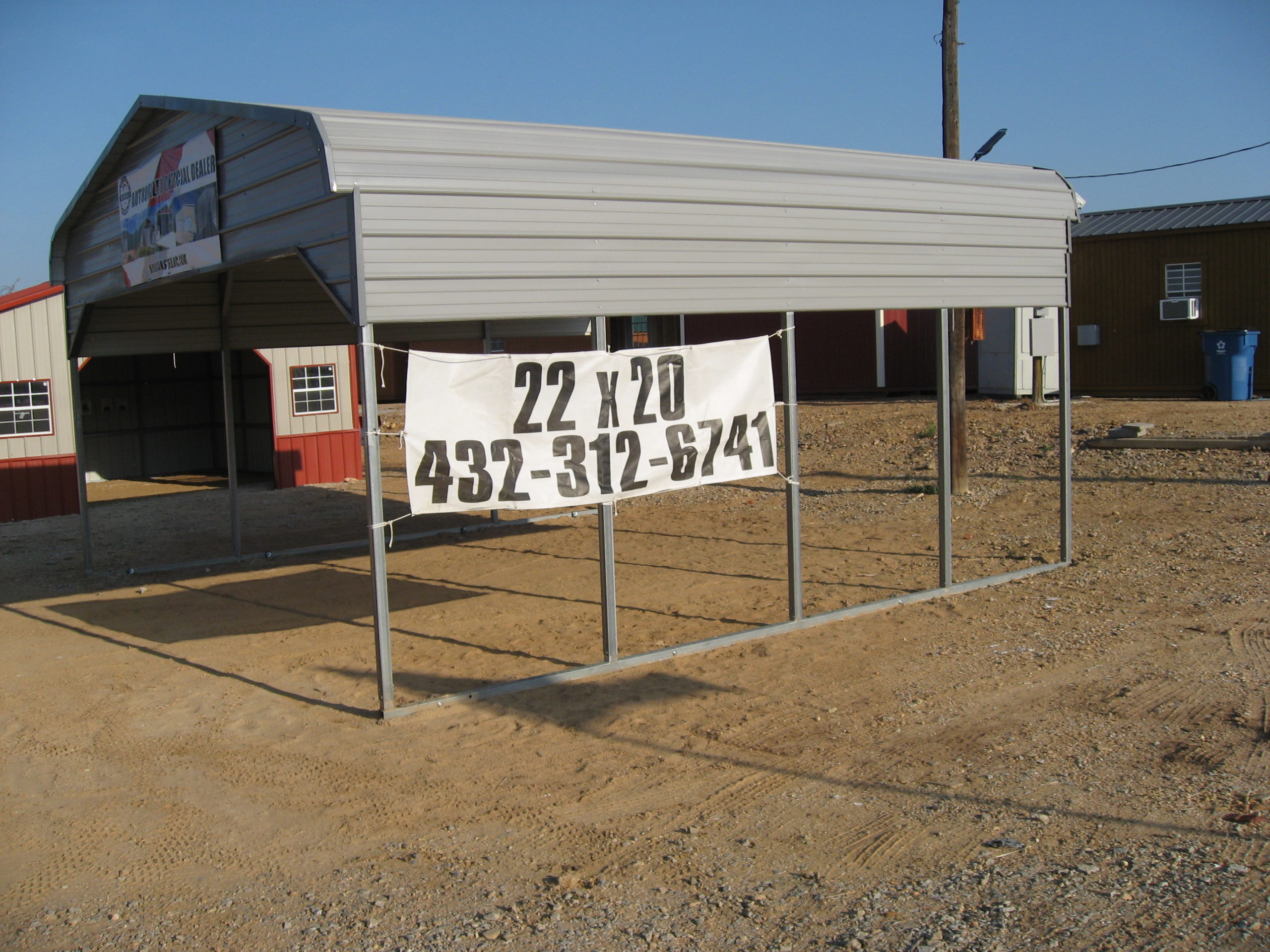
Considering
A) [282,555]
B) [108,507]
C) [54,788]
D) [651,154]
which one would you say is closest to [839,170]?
[651,154]

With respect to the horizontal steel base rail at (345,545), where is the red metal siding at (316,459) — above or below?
above

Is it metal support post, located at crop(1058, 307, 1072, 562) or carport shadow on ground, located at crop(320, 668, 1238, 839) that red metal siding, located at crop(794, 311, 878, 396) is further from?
carport shadow on ground, located at crop(320, 668, 1238, 839)

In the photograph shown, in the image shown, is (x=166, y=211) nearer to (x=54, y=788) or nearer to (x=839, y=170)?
(x=54, y=788)

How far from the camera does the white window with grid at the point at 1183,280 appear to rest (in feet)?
73.9

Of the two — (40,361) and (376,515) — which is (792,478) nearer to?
(376,515)

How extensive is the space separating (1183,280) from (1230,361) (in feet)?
9.57

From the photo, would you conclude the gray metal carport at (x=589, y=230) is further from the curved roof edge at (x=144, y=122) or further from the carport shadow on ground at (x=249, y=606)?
the carport shadow on ground at (x=249, y=606)

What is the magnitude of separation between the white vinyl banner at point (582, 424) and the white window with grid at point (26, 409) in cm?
1289

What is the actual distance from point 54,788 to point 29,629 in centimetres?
436

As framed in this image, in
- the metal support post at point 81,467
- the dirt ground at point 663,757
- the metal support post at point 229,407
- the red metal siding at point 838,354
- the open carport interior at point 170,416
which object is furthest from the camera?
the red metal siding at point 838,354

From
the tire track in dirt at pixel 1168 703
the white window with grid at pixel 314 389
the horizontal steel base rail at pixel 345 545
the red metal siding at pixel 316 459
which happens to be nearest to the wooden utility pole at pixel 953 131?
the horizontal steel base rail at pixel 345 545

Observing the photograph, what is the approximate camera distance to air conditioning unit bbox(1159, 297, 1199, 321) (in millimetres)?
21844

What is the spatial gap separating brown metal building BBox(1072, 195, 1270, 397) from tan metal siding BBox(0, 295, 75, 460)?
63.1 ft

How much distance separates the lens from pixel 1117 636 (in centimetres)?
789
